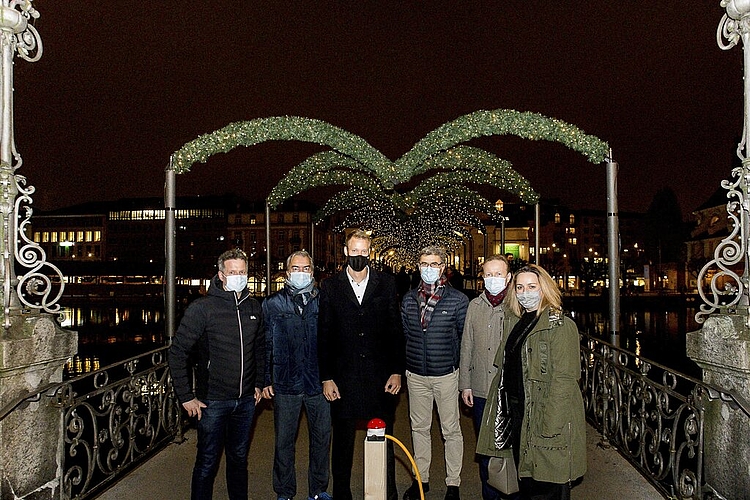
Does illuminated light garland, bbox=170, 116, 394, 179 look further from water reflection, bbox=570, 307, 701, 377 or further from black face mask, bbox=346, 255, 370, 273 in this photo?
water reflection, bbox=570, 307, 701, 377

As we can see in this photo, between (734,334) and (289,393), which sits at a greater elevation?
(734,334)

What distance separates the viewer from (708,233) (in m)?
92.9

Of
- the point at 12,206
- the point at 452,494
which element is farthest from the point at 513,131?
the point at 12,206

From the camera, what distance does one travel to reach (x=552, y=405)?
4.07m

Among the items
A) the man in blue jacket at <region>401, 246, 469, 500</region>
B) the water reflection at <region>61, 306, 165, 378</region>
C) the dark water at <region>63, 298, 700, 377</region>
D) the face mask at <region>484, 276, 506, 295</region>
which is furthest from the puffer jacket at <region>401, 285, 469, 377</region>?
the water reflection at <region>61, 306, 165, 378</region>

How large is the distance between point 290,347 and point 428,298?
123cm

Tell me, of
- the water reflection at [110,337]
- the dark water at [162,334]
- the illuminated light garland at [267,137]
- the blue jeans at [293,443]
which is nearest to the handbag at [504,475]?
the blue jeans at [293,443]

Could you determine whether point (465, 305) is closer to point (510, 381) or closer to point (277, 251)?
point (510, 381)

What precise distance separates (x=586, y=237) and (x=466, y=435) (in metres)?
144

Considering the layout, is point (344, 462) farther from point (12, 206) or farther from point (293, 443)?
point (12, 206)

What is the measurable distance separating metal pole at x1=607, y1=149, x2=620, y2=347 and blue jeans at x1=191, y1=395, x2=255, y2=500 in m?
4.92

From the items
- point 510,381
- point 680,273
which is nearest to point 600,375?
point 510,381

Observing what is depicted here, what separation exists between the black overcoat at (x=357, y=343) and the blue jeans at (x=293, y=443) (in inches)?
11.5

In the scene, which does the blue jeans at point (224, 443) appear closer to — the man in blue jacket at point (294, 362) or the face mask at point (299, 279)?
the man in blue jacket at point (294, 362)
